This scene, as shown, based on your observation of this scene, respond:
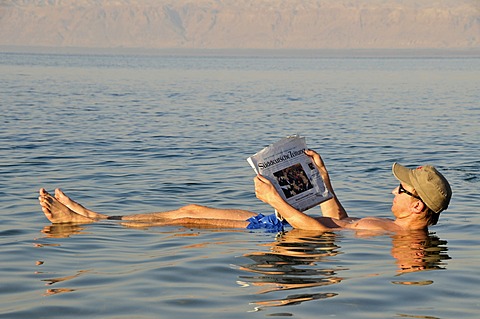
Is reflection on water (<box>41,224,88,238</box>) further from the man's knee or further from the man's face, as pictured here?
the man's face

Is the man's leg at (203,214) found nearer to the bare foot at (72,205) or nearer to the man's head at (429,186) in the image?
the bare foot at (72,205)

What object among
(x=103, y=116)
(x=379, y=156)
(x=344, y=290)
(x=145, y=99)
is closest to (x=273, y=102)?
(x=145, y=99)

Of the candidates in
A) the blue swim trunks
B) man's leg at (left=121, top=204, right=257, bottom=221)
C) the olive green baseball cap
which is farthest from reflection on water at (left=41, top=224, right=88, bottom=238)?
the olive green baseball cap

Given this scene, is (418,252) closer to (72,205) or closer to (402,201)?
(402,201)

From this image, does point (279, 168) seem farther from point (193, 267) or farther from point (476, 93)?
point (476, 93)

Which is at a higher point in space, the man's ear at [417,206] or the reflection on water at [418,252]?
the man's ear at [417,206]

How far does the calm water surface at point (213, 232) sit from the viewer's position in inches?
271

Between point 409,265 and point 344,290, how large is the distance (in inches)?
49.6

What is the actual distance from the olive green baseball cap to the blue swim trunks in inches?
50.3

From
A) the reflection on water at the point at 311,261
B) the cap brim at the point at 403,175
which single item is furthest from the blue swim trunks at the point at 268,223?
the cap brim at the point at 403,175

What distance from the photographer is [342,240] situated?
921cm

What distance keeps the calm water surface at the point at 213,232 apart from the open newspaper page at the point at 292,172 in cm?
46

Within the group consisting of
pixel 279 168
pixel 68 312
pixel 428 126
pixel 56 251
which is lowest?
pixel 68 312

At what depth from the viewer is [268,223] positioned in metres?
9.34
